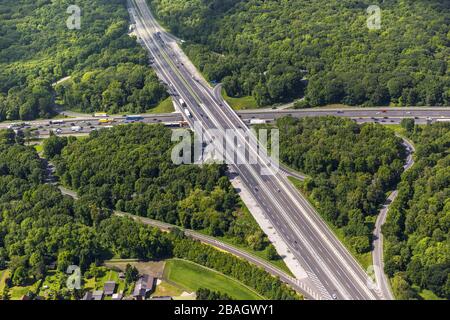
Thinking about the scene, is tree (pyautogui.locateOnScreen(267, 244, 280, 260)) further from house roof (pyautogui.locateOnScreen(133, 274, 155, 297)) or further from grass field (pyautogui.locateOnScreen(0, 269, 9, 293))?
grass field (pyautogui.locateOnScreen(0, 269, 9, 293))

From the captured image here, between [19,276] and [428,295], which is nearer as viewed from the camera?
[428,295]

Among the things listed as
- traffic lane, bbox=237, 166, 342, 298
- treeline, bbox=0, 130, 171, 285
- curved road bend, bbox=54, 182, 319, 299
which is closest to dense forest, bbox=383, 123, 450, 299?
traffic lane, bbox=237, 166, 342, 298

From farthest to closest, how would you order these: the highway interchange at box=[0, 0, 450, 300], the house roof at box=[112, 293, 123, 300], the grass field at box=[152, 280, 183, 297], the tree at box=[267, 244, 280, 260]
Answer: the tree at box=[267, 244, 280, 260]
the grass field at box=[152, 280, 183, 297]
the highway interchange at box=[0, 0, 450, 300]
the house roof at box=[112, 293, 123, 300]

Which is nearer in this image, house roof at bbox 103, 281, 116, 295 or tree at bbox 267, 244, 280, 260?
house roof at bbox 103, 281, 116, 295

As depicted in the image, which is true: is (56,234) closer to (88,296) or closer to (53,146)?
(88,296)

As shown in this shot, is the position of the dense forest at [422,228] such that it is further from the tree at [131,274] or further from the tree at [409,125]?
the tree at [131,274]

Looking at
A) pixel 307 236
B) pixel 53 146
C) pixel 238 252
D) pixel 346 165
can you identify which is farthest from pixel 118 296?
pixel 346 165
